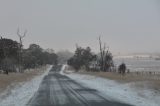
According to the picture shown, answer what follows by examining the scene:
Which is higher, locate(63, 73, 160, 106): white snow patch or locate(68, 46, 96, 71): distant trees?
locate(68, 46, 96, 71): distant trees

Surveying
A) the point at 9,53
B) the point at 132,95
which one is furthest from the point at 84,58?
the point at 132,95

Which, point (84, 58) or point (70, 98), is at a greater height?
point (84, 58)

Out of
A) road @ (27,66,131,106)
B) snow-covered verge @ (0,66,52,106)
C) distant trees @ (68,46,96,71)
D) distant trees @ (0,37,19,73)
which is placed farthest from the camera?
distant trees @ (68,46,96,71)

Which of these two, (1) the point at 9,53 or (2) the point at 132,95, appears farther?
(1) the point at 9,53

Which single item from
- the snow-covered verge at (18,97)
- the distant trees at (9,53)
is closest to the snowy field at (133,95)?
the snow-covered verge at (18,97)

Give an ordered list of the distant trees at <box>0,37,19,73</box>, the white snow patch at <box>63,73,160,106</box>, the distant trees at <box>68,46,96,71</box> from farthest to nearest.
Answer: the distant trees at <box>68,46,96,71</box> → the distant trees at <box>0,37,19,73</box> → the white snow patch at <box>63,73,160,106</box>

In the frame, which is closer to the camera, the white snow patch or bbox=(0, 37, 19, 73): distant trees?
the white snow patch

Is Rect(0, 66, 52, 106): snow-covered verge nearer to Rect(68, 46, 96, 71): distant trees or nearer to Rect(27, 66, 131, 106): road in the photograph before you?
Rect(27, 66, 131, 106): road

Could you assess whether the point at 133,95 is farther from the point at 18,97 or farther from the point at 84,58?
the point at 84,58

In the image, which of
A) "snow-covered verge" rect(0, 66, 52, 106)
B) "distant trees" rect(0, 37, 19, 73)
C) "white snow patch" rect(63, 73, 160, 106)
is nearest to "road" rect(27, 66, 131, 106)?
"snow-covered verge" rect(0, 66, 52, 106)

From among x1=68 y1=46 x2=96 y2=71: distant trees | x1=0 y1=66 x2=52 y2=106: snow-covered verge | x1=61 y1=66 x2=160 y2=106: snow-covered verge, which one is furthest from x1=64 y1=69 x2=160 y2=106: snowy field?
x1=68 y1=46 x2=96 y2=71: distant trees

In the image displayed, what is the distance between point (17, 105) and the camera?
794 inches

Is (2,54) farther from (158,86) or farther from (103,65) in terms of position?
(158,86)

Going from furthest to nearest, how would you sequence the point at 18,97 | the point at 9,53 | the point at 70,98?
the point at 9,53 < the point at 18,97 < the point at 70,98
